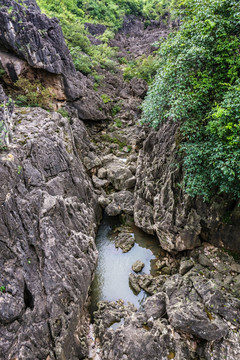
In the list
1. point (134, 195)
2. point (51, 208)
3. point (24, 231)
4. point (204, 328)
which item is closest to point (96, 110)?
point (134, 195)

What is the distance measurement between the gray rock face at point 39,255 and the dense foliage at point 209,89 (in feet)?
24.0

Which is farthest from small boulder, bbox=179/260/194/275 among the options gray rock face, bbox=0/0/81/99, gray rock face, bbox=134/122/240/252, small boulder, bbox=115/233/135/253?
gray rock face, bbox=0/0/81/99

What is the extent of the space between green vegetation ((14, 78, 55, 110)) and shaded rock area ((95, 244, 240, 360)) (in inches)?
652

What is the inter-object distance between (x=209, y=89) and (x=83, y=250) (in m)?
11.0

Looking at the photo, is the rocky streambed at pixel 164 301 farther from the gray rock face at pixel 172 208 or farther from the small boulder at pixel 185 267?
the gray rock face at pixel 172 208

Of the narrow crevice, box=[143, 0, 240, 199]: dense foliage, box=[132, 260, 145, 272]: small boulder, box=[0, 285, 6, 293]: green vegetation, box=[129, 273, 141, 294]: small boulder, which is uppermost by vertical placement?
box=[143, 0, 240, 199]: dense foliage

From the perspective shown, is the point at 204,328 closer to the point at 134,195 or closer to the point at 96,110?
the point at 134,195

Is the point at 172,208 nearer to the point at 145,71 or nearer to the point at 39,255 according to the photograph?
the point at 39,255

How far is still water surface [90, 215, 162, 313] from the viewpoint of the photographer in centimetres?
1220

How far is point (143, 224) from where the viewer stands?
1539cm

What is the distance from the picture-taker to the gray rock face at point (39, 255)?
7.33 meters

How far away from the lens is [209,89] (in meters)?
9.34

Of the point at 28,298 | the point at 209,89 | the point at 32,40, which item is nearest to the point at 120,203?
the point at 28,298

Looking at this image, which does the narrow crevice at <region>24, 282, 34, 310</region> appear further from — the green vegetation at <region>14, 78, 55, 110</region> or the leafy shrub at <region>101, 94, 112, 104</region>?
the leafy shrub at <region>101, 94, 112, 104</region>
